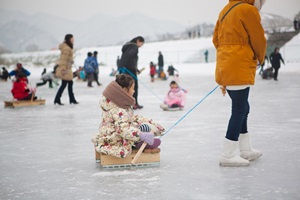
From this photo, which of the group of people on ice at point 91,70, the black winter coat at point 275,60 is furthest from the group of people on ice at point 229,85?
the black winter coat at point 275,60

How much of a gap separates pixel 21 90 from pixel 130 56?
3653mm

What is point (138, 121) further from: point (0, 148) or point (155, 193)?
point (0, 148)

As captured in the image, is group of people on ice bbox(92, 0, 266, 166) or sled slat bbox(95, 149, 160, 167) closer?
group of people on ice bbox(92, 0, 266, 166)

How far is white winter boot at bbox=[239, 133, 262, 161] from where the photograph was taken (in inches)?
183

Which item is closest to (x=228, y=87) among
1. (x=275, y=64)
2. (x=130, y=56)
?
(x=130, y=56)

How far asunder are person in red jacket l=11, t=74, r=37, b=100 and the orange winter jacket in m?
7.93

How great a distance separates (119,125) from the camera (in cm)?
430

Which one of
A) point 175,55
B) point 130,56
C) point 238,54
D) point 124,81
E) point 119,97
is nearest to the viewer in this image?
point 238,54

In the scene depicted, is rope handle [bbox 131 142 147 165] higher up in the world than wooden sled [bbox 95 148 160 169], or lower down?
higher up

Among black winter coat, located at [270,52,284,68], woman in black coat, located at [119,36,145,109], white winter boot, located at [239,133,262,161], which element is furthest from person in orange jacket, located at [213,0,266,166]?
black winter coat, located at [270,52,284,68]

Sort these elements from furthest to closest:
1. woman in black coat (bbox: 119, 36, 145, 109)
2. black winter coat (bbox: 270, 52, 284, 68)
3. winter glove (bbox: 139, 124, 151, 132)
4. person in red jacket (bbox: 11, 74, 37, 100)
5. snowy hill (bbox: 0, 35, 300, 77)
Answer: snowy hill (bbox: 0, 35, 300, 77), black winter coat (bbox: 270, 52, 284, 68), person in red jacket (bbox: 11, 74, 37, 100), woman in black coat (bbox: 119, 36, 145, 109), winter glove (bbox: 139, 124, 151, 132)

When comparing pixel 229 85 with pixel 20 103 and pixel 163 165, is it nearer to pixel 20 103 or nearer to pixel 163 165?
pixel 163 165

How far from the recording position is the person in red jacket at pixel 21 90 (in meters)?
11.1

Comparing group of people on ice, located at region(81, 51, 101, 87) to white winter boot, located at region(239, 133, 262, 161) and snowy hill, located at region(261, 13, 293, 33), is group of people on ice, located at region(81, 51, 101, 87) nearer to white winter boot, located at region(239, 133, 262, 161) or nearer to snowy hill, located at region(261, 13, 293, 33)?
white winter boot, located at region(239, 133, 262, 161)
